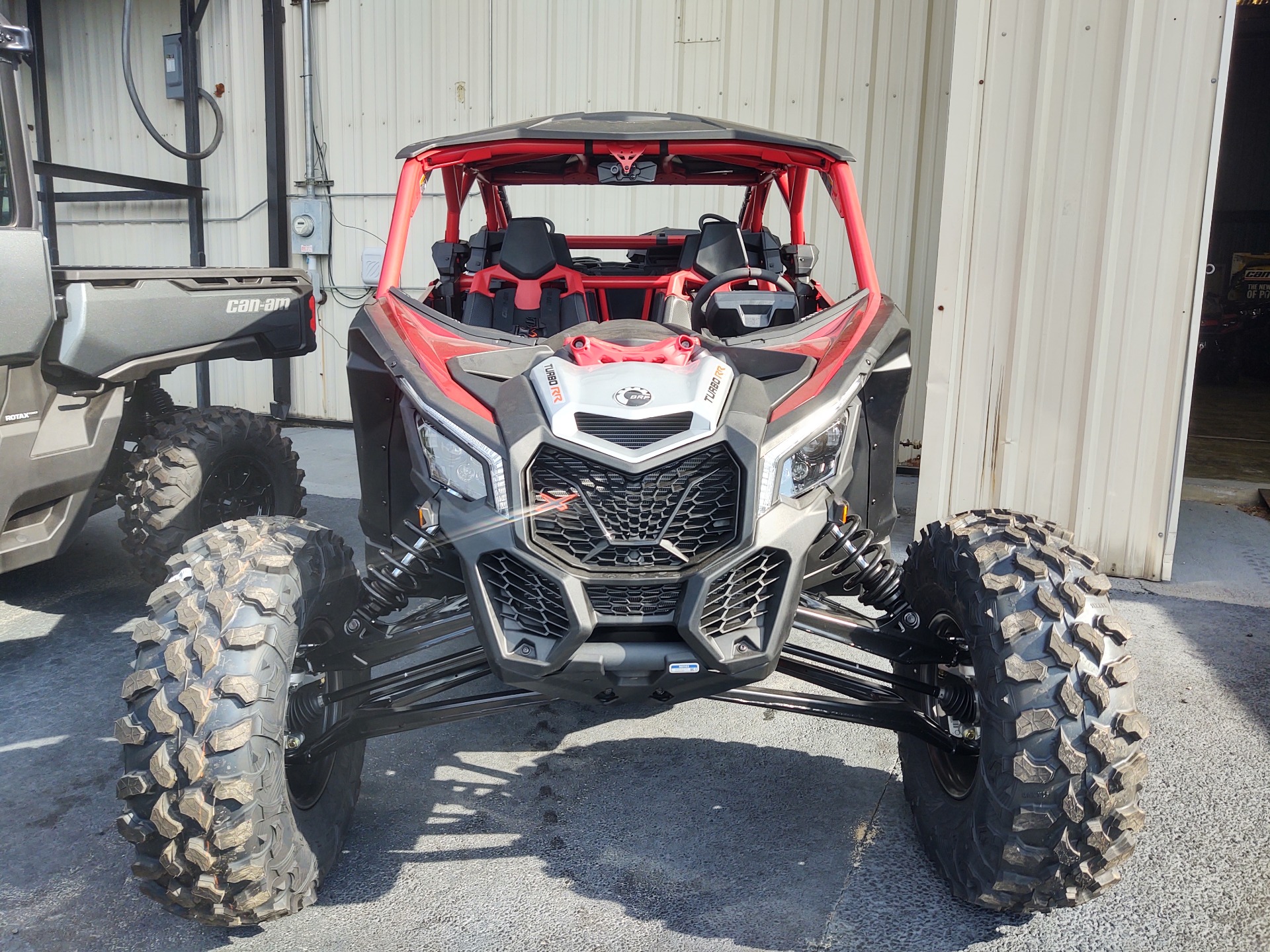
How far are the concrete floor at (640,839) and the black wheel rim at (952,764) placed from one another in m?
0.21

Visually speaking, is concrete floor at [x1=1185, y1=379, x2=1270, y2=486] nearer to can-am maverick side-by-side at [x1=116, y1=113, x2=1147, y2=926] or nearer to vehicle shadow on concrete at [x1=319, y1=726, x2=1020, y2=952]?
vehicle shadow on concrete at [x1=319, y1=726, x2=1020, y2=952]

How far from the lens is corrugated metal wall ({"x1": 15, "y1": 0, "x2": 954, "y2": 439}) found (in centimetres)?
666

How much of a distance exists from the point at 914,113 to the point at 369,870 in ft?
19.3

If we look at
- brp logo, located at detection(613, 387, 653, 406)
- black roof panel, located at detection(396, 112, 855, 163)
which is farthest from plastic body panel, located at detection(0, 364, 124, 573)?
brp logo, located at detection(613, 387, 653, 406)

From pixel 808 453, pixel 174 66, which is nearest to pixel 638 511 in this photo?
pixel 808 453

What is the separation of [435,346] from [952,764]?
1645 millimetres

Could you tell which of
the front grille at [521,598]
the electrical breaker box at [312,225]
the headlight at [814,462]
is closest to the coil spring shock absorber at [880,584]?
the headlight at [814,462]

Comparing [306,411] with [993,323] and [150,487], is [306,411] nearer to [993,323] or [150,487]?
[150,487]

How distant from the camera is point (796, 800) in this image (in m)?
2.74

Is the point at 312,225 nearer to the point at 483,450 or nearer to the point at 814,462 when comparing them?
the point at 483,450

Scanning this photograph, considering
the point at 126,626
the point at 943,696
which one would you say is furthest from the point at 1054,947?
the point at 126,626

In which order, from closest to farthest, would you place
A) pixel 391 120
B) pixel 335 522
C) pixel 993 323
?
pixel 993 323, pixel 335 522, pixel 391 120

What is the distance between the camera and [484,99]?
25.3ft

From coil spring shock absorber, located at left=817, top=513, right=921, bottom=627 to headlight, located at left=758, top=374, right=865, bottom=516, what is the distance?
0.20 metres
